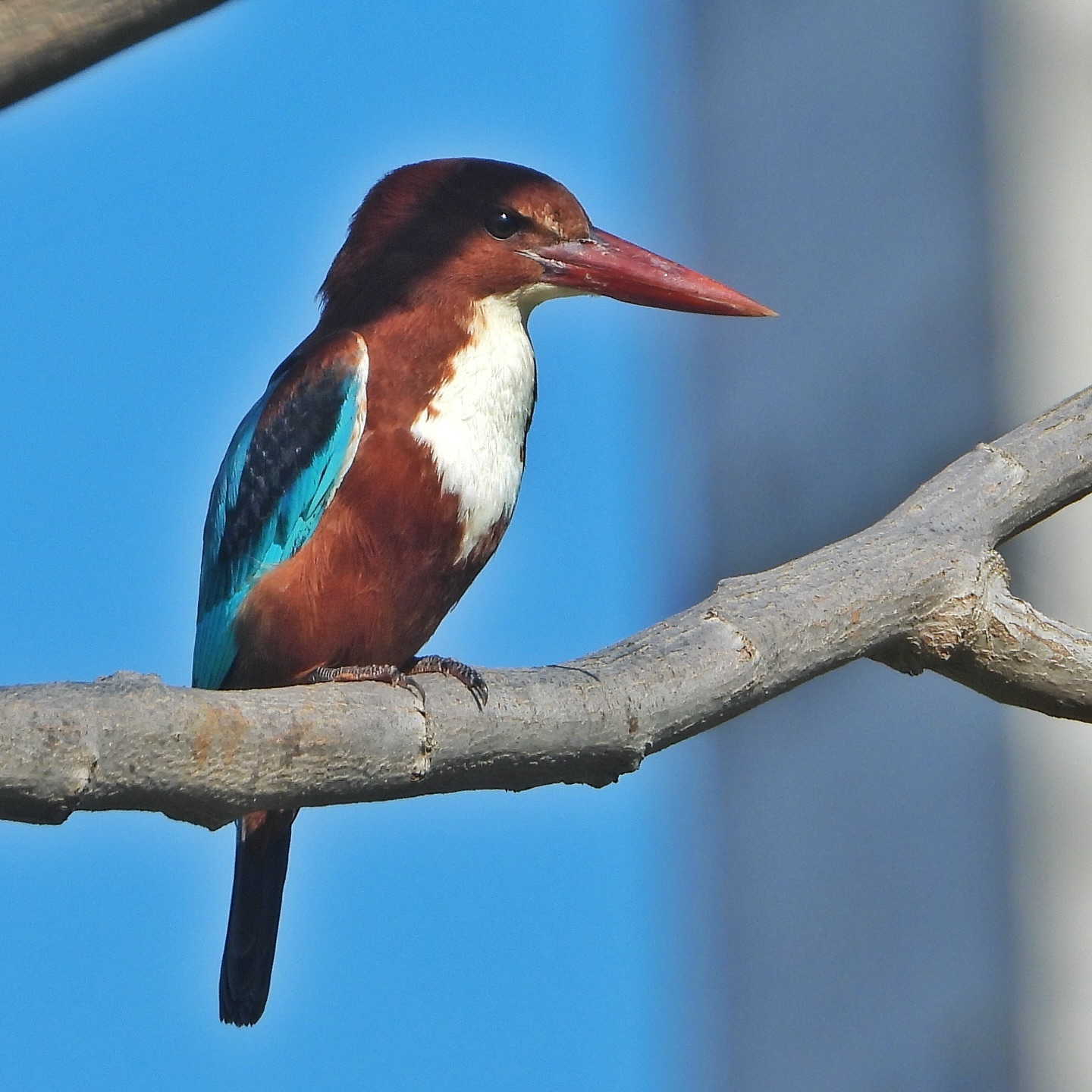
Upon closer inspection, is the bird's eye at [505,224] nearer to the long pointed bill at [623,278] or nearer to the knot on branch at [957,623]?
the long pointed bill at [623,278]

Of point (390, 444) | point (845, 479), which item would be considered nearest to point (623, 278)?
point (390, 444)

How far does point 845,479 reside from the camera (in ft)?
25.2

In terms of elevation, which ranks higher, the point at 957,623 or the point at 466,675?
the point at 957,623

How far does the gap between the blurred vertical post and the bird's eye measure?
3.32m

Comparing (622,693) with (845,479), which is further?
(845,479)

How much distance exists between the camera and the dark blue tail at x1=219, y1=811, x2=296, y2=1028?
3.08 meters

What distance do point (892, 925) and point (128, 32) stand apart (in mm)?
6037

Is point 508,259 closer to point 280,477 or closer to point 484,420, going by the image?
point 484,420

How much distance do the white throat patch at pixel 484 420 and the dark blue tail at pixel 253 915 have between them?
0.65 m

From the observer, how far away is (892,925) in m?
6.94

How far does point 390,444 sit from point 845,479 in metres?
5.04

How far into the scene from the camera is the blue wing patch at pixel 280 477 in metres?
2.96

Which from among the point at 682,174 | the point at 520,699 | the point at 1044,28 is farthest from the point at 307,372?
the point at 682,174

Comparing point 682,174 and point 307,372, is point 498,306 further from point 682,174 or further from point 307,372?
point 682,174
